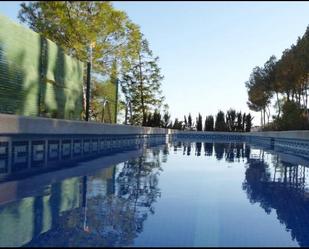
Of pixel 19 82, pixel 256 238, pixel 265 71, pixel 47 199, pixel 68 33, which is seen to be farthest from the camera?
pixel 265 71

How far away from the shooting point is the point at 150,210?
3.94 meters

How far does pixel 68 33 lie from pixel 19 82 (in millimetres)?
4145

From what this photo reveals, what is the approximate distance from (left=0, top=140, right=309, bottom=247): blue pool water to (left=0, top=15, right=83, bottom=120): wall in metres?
1.59

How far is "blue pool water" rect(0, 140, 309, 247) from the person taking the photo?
298cm

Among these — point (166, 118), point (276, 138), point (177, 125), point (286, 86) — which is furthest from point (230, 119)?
point (276, 138)

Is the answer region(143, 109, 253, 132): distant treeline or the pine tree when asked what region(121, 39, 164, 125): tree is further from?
the pine tree

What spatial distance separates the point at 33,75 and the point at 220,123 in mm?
34797

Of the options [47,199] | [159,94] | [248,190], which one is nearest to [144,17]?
[47,199]

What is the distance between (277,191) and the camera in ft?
17.7

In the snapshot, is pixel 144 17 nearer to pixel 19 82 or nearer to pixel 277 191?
pixel 277 191

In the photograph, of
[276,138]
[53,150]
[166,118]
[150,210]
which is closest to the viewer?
[150,210]

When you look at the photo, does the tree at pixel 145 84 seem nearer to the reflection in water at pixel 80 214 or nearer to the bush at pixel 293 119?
the bush at pixel 293 119

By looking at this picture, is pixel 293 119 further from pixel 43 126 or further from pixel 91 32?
pixel 43 126

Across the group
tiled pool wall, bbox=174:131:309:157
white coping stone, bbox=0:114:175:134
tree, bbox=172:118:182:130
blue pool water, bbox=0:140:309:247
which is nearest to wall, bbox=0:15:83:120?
white coping stone, bbox=0:114:175:134
